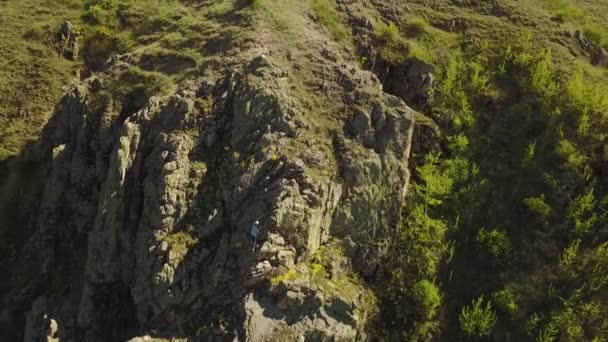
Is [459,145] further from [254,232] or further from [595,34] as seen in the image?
[595,34]

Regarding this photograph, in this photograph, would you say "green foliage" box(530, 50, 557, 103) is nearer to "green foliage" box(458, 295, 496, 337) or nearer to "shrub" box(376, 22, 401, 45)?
"shrub" box(376, 22, 401, 45)

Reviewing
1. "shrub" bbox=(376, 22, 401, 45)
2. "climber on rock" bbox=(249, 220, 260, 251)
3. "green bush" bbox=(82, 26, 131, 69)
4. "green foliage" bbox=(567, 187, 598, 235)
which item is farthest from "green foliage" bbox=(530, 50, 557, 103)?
"green bush" bbox=(82, 26, 131, 69)

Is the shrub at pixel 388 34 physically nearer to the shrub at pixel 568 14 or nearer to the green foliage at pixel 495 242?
the shrub at pixel 568 14

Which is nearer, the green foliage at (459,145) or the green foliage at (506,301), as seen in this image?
the green foliage at (506,301)

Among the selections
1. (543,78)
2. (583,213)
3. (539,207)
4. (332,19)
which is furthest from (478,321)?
(332,19)

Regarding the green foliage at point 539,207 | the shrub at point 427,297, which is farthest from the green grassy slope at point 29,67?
the green foliage at point 539,207

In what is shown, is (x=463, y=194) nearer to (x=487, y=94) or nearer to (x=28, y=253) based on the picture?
(x=487, y=94)

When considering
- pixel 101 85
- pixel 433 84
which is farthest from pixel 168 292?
pixel 433 84
